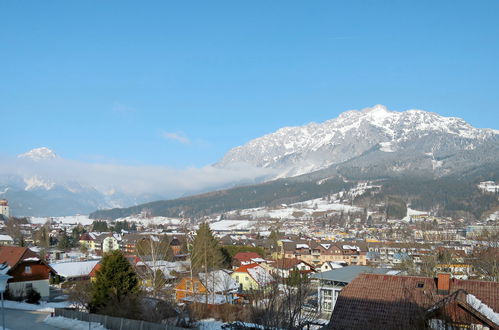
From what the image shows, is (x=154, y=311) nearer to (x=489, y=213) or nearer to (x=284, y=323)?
(x=284, y=323)

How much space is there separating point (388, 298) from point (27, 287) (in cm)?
2661

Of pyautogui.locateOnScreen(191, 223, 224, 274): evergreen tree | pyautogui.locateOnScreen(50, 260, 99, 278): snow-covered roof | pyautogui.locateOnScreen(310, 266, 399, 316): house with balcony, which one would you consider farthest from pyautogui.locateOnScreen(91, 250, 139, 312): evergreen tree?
pyautogui.locateOnScreen(50, 260, 99, 278): snow-covered roof

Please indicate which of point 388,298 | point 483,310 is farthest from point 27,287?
point 483,310

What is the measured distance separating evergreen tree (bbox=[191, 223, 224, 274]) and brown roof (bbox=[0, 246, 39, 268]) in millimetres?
13020

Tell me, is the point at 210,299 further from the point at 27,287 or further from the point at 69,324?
the point at 69,324

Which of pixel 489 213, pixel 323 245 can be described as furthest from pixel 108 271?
pixel 489 213

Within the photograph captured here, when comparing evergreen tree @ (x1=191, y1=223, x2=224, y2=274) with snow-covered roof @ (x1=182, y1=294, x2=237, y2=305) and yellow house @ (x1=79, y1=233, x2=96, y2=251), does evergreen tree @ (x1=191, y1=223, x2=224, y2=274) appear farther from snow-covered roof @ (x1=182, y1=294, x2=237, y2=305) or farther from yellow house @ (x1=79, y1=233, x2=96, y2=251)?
yellow house @ (x1=79, y1=233, x2=96, y2=251)

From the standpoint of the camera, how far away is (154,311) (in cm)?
1995

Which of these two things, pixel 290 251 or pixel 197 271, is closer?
pixel 197 271

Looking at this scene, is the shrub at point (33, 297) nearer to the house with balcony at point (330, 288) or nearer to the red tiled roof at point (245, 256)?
the house with balcony at point (330, 288)

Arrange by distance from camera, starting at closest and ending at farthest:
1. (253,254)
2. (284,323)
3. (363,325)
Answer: (284,323), (363,325), (253,254)

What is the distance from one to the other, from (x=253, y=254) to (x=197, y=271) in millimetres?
28494

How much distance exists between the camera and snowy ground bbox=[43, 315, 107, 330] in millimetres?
20175

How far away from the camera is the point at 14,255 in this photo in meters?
35.6
